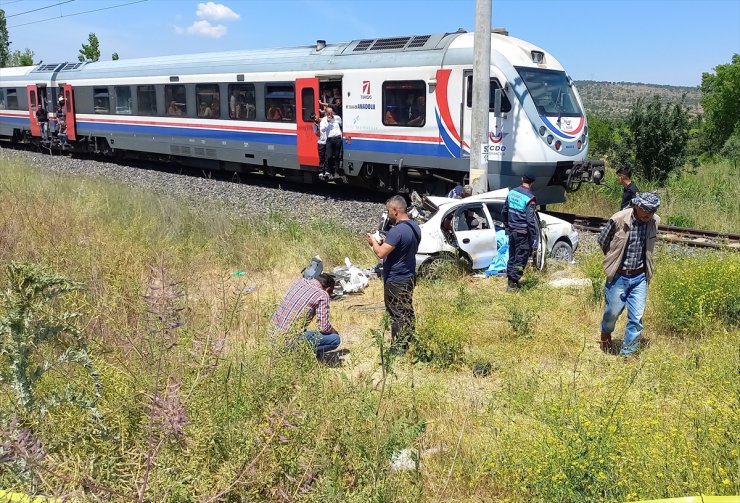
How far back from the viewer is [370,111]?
13945mm

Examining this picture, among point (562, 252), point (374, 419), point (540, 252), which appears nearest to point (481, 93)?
point (562, 252)

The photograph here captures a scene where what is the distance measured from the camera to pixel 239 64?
1653cm

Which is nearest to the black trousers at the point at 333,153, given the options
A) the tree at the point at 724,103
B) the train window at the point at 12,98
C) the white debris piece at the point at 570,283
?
the white debris piece at the point at 570,283

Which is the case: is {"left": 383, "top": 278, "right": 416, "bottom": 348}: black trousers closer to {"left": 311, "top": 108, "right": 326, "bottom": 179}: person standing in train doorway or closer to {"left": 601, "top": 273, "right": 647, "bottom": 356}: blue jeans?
{"left": 601, "top": 273, "right": 647, "bottom": 356}: blue jeans

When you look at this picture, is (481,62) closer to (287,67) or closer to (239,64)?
(287,67)

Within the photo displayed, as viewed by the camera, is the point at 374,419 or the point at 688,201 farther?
the point at 688,201

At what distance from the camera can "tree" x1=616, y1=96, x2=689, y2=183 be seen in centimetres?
1752

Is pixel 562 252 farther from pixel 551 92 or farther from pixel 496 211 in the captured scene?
pixel 551 92

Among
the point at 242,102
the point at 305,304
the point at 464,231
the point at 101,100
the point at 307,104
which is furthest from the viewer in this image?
the point at 101,100

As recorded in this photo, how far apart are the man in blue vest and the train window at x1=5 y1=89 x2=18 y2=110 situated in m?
25.8

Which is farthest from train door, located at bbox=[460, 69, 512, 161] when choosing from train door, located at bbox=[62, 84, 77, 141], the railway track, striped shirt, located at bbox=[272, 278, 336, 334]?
train door, located at bbox=[62, 84, 77, 141]

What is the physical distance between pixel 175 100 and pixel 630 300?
15829 mm

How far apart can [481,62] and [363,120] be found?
429 cm

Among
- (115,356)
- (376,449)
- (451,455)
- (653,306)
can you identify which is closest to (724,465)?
(451,455)
